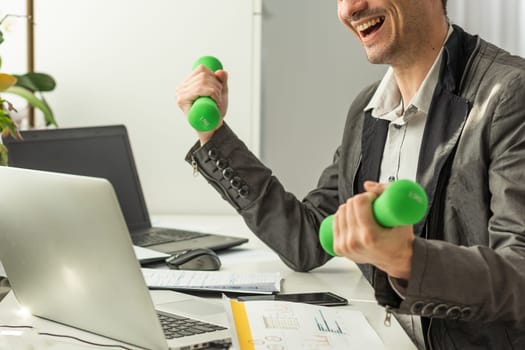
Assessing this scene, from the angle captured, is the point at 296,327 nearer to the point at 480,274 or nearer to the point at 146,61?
the point at 480,274

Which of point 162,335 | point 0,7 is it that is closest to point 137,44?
point 0,7

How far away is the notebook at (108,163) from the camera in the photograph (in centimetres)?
179

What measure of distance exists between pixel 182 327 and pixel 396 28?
0.73 metres

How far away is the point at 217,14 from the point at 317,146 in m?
0.78

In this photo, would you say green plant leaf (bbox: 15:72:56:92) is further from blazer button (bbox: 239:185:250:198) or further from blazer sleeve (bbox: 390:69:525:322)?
blazer sleeve (bbox: 390:69:525:322)

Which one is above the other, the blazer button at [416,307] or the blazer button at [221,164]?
the blazer button at [221,164]

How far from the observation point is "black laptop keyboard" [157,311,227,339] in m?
1.03

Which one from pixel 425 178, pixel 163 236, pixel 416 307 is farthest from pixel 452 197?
pixel 163 236

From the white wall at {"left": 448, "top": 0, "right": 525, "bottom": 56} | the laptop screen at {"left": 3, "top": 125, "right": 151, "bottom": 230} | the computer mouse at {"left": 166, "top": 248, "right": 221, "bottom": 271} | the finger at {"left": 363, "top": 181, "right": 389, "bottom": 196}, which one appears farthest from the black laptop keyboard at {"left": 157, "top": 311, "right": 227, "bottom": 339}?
the white wall at {"left": 448, "top": 0, "right": 525, "bottom": 56}

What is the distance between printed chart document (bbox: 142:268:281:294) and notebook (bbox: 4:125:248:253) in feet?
0.91

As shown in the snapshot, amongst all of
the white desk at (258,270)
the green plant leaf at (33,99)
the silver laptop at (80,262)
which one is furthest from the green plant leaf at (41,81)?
the silver laptop at (80,262)

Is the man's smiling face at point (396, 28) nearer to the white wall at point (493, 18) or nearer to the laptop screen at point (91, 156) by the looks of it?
the laptop screen at point (91, 156)

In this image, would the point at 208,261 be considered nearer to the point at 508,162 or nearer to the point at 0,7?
the point at 508,162

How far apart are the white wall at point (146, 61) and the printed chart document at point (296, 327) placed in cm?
116
